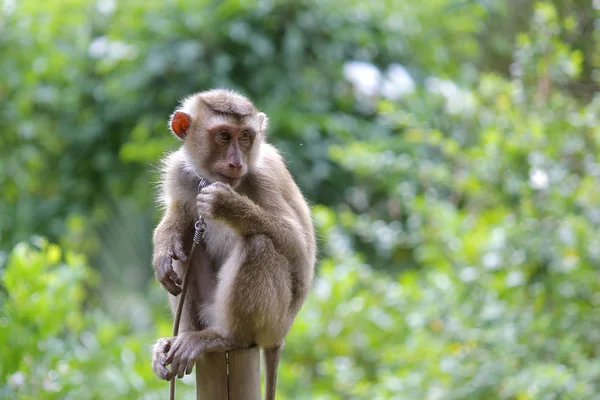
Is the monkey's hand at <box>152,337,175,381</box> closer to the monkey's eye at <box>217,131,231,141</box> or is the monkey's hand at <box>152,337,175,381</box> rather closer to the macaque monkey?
the macaque monkey

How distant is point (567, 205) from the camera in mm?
5137

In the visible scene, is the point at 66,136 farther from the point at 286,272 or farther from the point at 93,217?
the point at 286,272

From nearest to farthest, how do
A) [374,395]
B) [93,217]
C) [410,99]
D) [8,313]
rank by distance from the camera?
[8,313], [374,395], [410,99], [93,217]

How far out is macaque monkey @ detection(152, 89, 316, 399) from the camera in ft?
9.91

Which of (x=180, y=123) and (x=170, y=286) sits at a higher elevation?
(x=180, y=123)

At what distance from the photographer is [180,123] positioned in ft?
11.0

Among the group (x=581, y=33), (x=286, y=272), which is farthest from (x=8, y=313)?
(x=581, y=33)

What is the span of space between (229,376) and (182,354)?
0.21m

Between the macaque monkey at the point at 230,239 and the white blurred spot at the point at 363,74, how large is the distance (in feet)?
13.5

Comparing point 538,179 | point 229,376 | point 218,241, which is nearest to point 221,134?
point 218,241

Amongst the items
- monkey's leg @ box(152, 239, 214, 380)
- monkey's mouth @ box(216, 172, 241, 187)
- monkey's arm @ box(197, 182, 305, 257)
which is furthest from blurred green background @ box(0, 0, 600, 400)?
monkey's mouth @ box(216, 172, 241, 187)

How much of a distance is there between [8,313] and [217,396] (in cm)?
207

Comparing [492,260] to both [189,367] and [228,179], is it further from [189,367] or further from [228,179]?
→ [189,367]

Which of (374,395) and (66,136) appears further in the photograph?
(66,136)
